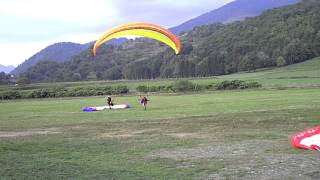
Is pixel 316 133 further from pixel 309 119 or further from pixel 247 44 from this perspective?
pixel 247 44

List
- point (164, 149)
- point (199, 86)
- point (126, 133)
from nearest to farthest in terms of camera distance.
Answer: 1. point (164, 149)
2. point (126, 133)
3. point (199, 86)

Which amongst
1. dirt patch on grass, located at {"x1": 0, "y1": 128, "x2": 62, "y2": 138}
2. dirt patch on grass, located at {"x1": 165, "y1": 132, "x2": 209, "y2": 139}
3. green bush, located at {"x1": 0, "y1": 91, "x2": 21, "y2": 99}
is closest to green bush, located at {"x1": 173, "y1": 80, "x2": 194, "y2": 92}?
green bush, located at {"x1": 0, "y1": 91, "x2": 21, "y2": 99}

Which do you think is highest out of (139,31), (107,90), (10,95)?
(139,31)

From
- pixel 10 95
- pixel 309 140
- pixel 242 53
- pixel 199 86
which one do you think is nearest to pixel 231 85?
pixel 199 86

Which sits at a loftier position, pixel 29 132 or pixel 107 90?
pixel 107 90

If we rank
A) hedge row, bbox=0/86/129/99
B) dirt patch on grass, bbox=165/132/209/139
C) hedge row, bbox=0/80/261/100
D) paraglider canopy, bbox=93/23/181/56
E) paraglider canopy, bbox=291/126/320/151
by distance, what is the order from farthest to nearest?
hedge row, bbox=0/86/129/99
hedge row, bbox=0/80/261/100
paraglider canopy, bbox=93/23/181/56
dirt patch on grass, bbox=165/132/209/139
paraglider canopy, bbox=291/126/320/151

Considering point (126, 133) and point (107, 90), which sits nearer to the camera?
point (126, 133)

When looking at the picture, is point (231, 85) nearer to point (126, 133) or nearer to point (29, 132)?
point (29, 132)

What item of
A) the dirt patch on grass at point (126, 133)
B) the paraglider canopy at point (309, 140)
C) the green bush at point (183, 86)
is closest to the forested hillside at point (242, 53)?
the green bush at point (183, 86)

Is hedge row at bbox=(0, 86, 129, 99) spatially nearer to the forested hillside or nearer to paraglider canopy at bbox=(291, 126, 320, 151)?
paraglider canopy at bbox=(291, 126, 320, 151)

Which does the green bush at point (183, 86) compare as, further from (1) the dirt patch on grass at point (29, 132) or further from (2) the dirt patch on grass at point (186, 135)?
(2) the dirt patch on grass at point (186, 135)

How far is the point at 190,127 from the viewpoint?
23.8 m

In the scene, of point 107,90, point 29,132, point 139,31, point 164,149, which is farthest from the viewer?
point 107,90

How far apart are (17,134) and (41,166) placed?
10559 mm
